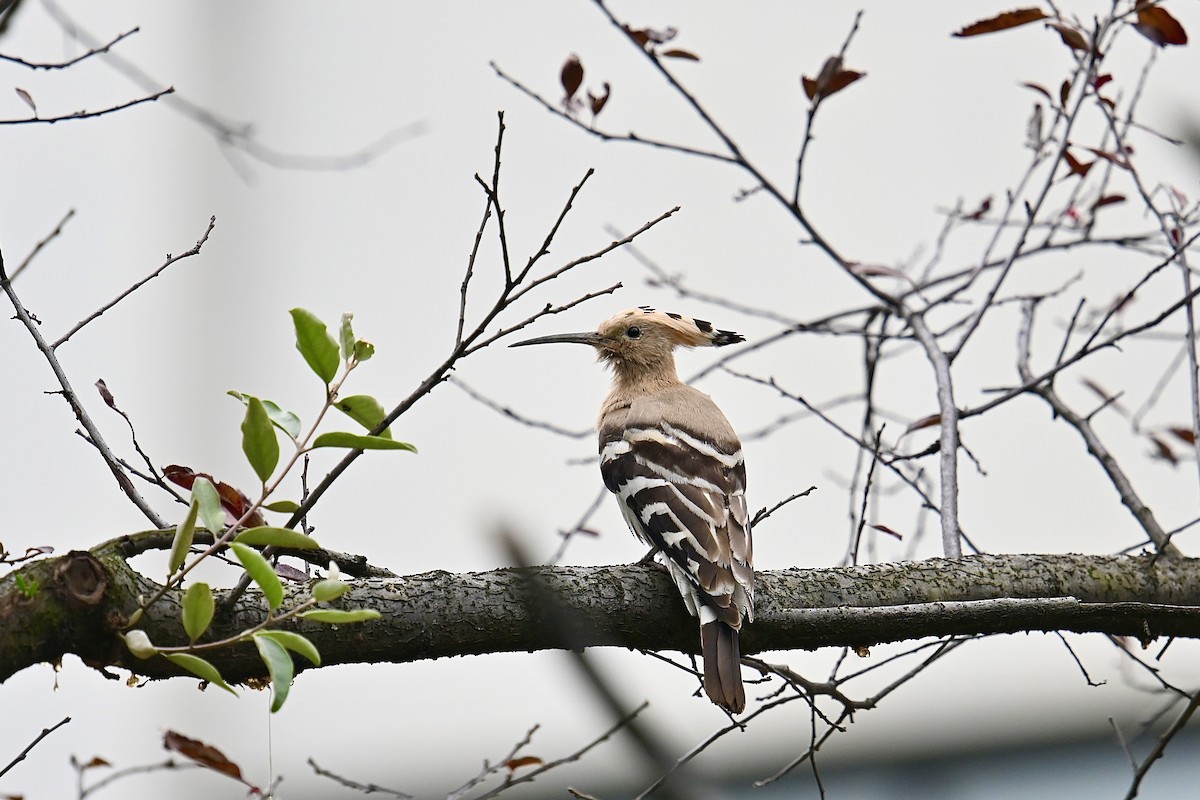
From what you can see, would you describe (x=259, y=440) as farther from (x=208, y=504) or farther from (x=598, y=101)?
(x=598, y=101)

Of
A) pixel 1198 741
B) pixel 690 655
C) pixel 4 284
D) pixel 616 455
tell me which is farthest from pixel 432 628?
pixel 1198 741

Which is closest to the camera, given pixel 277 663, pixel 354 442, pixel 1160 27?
pixel 277 663

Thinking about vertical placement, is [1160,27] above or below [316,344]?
above

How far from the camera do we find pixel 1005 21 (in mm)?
2035

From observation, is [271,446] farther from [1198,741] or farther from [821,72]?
[1198,741]

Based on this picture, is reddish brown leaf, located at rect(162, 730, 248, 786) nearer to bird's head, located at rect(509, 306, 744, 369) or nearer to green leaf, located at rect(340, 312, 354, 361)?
green leaf, located at rect(340, 312, 354, 361)

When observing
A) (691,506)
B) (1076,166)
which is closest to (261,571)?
(691,506)

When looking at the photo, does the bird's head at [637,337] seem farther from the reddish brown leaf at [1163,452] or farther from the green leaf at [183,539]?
the green leaf at [183,539]

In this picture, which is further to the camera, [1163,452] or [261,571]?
[1163,452]

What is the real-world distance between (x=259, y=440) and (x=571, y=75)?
152 cm

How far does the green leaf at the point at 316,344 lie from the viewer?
113cm

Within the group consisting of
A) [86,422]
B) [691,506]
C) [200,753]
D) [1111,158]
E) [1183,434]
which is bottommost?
[200,753]

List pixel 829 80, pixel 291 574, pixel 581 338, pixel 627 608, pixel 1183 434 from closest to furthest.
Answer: pixel 291 574, pixel 627 608, pixel 829 80, pixel 1183 434, pixel 581 338

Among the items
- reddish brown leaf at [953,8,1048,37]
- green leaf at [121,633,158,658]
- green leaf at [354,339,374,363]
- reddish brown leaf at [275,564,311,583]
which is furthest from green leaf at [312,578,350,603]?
reddish brown leaf at [953,8,1048,37]
